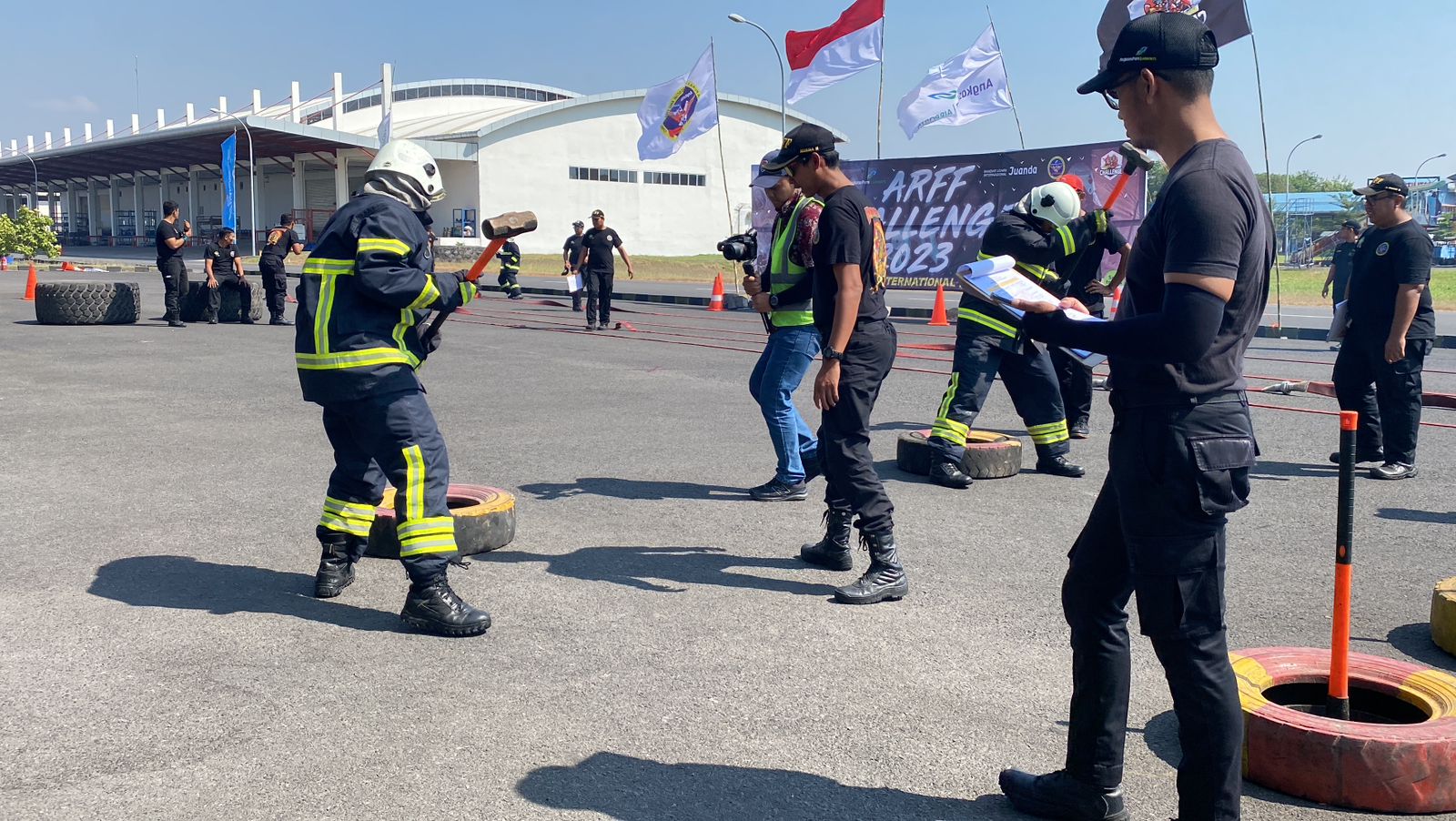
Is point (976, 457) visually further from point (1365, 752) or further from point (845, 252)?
point (1365, 752)

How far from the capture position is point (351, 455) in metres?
5.00

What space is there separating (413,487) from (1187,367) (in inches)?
118

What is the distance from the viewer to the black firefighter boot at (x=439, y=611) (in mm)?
4535

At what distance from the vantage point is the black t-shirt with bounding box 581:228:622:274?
19.3 m

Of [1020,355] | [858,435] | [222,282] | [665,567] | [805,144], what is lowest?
[665,567]

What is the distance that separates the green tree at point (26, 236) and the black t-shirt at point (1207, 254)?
1840 inches

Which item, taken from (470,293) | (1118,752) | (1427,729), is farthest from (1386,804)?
(470,293)

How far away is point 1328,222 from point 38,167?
3972 inches

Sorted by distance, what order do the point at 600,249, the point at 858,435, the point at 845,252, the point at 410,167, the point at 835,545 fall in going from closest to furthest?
the point at 410,167
the point at 845,252
the point at 858,435
the point at 835,545
the point at 600,249

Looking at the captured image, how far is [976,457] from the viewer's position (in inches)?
302

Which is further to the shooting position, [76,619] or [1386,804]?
[76,619]

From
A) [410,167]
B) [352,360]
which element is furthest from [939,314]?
[352,360]

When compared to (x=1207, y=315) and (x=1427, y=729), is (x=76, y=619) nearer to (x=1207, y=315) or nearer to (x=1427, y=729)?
(x=1207, y=315)

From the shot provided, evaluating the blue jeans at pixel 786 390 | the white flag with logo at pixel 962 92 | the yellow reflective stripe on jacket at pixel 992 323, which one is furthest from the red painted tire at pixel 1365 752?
the white flag with logo at pixel 962 92
